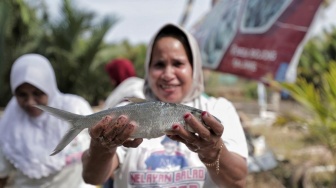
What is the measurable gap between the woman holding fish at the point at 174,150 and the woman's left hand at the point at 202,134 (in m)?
0.03

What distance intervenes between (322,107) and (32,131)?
2908 millimetres

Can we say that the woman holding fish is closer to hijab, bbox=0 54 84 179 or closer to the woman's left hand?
the woman's left hand

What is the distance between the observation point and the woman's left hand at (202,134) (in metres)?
1.77

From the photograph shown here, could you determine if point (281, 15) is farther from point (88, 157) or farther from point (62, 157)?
point (88, 157)

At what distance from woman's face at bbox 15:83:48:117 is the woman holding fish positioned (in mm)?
1344

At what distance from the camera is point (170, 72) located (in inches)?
88.4

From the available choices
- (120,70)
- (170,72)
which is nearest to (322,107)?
(120,70)

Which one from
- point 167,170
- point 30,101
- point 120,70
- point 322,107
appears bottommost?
point 322,107

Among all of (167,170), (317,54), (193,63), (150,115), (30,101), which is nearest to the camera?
(150,115)

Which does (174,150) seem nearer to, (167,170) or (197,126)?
(167,170)

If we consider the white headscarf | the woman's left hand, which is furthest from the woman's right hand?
the white headscarf

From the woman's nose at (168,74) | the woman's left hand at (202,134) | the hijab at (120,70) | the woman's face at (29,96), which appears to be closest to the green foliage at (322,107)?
the hijab at (120,70)

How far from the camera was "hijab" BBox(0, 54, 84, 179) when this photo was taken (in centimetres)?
355

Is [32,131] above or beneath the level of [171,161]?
beneath
